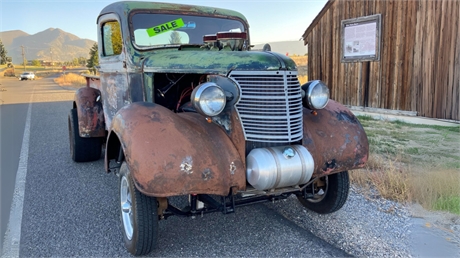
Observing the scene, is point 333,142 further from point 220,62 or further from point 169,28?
point 169,28

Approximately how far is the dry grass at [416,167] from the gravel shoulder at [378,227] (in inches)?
8.7

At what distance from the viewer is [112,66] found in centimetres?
466

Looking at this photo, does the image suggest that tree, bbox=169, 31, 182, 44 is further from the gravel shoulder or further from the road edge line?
the road edge line

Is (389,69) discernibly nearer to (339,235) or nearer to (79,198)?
(339,235)

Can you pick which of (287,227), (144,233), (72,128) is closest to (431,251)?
(287,227)

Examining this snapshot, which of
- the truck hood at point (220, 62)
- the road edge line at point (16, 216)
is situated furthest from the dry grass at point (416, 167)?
the road edge line at point (16, 216)

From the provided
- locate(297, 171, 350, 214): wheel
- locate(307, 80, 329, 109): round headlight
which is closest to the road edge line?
locate(297, 171, 350, 214): wheel

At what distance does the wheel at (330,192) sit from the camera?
3.68 meters

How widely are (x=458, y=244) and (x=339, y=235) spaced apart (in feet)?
3.26

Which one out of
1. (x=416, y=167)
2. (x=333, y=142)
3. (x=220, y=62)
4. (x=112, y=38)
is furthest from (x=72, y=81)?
(x=333, y=142)

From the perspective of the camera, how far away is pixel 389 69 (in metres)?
9.81

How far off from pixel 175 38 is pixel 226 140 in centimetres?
192

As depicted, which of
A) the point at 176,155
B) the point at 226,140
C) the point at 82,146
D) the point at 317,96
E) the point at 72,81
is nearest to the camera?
the point at 176,155

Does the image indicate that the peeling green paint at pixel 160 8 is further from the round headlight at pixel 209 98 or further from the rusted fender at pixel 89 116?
the round headlight at pixel 209 98
